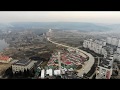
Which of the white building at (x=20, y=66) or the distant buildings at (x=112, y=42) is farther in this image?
the distant buildings at (x=112, y=42)

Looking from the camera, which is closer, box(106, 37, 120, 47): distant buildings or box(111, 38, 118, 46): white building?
box(111, 38, 118, 46): white building

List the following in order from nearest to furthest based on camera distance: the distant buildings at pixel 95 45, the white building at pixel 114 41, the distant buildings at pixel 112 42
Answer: the white building at pixel 114 41 < the distant buildings at pixel 112 42 < the distant buildings at pixel 95 45

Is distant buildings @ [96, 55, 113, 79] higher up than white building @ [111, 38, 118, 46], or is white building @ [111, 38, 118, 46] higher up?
white building @ [111, 38, 118, 46]

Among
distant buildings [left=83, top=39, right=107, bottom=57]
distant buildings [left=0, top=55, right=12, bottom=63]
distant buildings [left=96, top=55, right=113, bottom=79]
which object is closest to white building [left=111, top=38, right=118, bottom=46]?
distant buildings [left=83, top=39, right=107, bottom=57]

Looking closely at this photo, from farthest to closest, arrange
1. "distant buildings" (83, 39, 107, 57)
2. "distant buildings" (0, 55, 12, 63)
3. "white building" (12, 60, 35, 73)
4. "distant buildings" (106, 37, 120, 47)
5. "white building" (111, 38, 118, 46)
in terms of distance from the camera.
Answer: "distant buildings" (83, 39, 107, 57)
"distant buildings" (106, 37, 120, 47)
"white building" (111, 38, 118, 46)
"distant buildings" (0, 55, 12, 63)
"white building" (12, 60, 35, 73)

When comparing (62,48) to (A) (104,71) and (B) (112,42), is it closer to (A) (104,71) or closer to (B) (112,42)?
(B) (112,42)

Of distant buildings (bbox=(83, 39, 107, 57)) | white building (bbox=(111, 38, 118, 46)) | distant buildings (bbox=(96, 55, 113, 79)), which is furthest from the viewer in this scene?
distant buildings (bbox=(83, 39, 107, 57))

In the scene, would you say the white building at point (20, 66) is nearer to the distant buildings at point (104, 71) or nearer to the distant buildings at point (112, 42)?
the distant buildings at point (104, 71)

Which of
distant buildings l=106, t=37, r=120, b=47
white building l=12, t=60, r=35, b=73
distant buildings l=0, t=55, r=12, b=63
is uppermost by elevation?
distant buildings l=106, t=37, r=120, b=47

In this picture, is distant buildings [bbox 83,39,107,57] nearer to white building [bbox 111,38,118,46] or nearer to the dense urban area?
the dense urban area

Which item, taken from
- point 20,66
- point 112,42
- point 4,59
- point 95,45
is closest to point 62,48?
point 95,45

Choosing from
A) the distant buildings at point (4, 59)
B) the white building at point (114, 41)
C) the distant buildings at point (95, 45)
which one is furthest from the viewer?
the distant buildings at point (95, 45)

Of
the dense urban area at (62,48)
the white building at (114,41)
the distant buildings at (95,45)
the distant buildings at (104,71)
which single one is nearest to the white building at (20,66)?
the dense urban area at (62,48)
